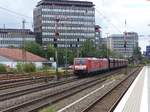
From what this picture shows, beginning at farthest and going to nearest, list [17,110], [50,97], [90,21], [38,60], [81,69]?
[90,21] → [38,60] → [81,69] → [50,97] → [17,110]

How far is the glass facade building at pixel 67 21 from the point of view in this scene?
150 meters

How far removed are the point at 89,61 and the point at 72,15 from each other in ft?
295

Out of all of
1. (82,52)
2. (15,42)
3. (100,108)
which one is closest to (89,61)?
(100,108)

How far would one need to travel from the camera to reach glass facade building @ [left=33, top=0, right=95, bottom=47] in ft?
494

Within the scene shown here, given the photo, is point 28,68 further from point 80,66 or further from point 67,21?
point 67,21

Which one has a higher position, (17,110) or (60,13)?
(60,13)

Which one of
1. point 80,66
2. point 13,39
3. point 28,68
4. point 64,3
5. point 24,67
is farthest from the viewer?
point 13,39

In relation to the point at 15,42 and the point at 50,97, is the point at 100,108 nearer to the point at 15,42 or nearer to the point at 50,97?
the point at 50,97

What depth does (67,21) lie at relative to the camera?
14738 cm

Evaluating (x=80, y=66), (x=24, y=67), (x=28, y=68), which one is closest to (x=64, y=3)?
(x=28, y=68)

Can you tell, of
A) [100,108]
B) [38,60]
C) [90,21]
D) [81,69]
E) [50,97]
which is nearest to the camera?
[100,108]

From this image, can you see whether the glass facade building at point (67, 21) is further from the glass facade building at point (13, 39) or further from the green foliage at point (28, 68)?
the green foliage at point (28, 68)

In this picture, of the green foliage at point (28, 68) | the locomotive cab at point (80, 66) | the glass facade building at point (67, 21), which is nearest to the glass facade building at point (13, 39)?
the glass facade building at point (67, 21)

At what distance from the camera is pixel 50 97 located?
2856 cm
